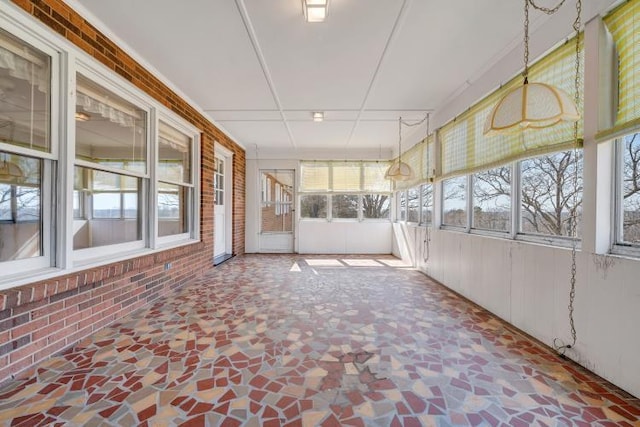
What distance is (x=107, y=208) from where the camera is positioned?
2939mm

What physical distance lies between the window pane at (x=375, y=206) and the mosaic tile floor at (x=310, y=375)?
163 inches

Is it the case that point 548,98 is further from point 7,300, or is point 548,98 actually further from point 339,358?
point 7,300

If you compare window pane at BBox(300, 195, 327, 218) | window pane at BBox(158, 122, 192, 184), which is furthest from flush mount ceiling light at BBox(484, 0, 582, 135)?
window pane at BBox(300, 195, 327, 218)

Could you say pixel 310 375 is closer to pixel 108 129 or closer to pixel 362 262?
pixel 108 129

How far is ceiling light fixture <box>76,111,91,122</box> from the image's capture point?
7.78ft

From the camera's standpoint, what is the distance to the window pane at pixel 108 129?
96.3 inches

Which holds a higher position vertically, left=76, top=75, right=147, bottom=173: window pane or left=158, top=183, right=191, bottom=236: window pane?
left=76, top=75, right=147, bottom=173: window pane

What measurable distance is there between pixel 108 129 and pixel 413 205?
516cm

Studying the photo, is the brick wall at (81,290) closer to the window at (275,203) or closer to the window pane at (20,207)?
the window pane at (20,207)

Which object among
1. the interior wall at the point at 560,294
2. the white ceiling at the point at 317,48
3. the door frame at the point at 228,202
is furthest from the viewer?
the door frame at the point at 228,202

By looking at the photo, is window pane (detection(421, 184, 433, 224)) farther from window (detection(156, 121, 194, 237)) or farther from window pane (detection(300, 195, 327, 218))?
window (detection(156, 121, 194, 237))

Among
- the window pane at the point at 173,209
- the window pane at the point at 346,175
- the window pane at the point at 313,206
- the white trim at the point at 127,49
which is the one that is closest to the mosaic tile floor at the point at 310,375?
the window pane at the point at 173,209

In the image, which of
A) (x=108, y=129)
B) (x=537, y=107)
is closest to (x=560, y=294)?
(x=537, y=107)

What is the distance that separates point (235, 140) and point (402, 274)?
4445mm
